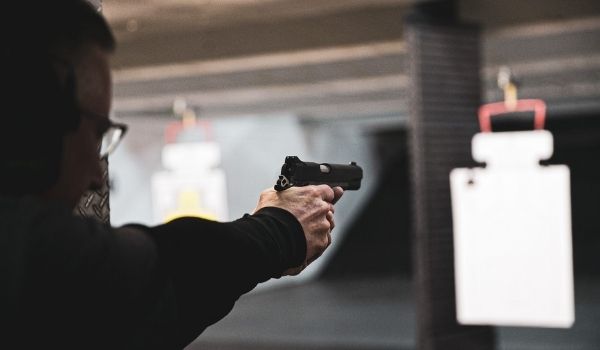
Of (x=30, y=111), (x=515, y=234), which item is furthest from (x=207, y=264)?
(x=515, y=234)

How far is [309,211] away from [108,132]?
31 centimetres

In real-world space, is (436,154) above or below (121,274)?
above

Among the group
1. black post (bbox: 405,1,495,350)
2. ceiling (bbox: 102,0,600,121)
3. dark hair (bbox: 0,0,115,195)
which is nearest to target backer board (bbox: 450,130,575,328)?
black post (bbox: 405,1,495,350)

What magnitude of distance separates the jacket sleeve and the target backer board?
9.65 ft

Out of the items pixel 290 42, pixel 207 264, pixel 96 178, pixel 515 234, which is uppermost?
pixel 290 42

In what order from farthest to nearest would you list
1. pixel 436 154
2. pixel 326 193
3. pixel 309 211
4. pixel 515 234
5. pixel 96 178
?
pixel 436 154 → pixel 515 234 → pixel 326 193 → pixel 309 211 → pixel 96 178

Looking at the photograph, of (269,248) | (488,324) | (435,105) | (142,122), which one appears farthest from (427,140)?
(142,122)

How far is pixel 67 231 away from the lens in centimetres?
84

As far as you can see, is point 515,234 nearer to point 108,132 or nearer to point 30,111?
point 108,132

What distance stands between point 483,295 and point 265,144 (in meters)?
7.02

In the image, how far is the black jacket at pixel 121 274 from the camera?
0.82 metres

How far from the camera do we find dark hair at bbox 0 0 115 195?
2.84ft

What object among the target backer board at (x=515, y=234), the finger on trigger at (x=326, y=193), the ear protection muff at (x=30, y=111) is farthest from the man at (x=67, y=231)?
the target backer board at (x=515, y=234)

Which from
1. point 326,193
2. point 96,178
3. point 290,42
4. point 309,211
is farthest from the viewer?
point 290,42
